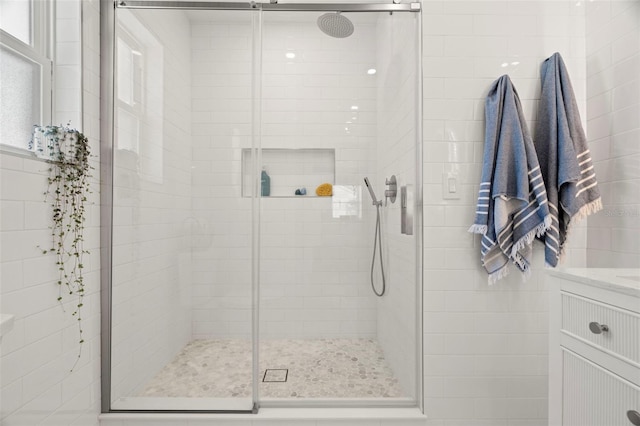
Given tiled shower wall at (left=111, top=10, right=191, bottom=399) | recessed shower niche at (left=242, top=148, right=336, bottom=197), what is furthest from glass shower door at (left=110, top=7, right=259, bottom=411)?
recessed shower niche at (left=242, top=148, right=336, bottom=197)

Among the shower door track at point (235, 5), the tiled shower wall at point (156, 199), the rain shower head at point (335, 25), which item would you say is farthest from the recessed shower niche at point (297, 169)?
the shower door track at point (235, 5)

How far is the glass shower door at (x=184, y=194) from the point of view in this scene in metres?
1.79

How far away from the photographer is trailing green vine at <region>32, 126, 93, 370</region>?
1.38m

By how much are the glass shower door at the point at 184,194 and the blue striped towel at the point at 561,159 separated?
4.76 ft

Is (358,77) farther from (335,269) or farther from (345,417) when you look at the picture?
(345,417)

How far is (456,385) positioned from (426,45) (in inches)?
67.3

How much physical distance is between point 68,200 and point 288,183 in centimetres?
100

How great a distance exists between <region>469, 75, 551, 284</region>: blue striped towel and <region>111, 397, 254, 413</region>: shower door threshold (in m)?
1.40

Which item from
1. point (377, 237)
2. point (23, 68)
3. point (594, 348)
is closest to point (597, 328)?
point (594, 348)

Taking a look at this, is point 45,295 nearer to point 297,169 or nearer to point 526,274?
point 297,169

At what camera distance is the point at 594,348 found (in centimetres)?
103

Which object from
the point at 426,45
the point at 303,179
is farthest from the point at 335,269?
the point at 426,45

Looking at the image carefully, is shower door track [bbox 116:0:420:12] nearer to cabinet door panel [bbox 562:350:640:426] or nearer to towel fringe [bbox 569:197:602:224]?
towel fringe [bbox 569:197:602:224]

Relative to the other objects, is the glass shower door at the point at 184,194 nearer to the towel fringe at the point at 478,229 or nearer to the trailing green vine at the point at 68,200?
the trailing green vine at the point at 68,200
